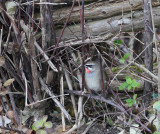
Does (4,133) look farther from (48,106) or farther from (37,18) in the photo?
(37,18)

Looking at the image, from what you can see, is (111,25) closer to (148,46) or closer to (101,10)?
(101,10)

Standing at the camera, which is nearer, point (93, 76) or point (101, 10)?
point (101, 10)

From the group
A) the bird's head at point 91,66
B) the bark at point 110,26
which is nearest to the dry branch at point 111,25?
the bark at point 110,26

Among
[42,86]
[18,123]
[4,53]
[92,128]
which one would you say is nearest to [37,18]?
[4,53]

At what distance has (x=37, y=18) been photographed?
10.9 ft

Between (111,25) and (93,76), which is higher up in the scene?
(111,25)

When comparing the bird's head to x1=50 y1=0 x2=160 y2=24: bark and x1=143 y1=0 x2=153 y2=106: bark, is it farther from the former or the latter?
x1=143 y1=0 x2=153 y2=106: bark

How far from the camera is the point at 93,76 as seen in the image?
3701mm

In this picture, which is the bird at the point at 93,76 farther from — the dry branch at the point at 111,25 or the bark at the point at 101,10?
the bark at the point at 101,10

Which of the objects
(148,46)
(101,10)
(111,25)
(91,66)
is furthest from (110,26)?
(148,46)

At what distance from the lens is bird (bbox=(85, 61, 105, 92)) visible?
11.9ft

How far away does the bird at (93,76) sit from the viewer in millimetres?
3631

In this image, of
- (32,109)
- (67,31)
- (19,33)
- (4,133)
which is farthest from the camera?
(67,31)

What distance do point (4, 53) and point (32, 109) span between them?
0.84m
